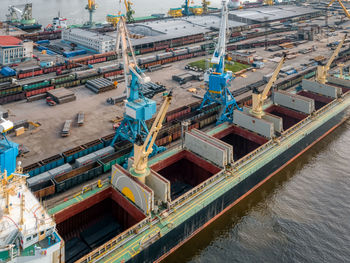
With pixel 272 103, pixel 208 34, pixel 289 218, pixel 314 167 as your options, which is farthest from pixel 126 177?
pixel 208 34

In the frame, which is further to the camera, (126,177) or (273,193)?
(273,193)

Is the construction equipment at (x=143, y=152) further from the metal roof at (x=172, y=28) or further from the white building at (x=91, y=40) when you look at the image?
the metal roof at (x=172, y=28)

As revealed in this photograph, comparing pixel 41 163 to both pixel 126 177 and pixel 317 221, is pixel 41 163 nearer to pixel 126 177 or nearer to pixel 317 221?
pixel 126 177

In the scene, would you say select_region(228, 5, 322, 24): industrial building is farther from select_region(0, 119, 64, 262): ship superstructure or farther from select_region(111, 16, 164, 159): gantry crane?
select_region(0, 119, 64, 262): ship superstructure

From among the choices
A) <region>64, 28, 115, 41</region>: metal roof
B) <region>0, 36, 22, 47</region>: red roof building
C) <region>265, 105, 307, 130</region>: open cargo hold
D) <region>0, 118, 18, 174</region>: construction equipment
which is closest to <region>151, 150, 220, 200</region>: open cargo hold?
<region>0, 118, 18, 174</region>: construction equipment

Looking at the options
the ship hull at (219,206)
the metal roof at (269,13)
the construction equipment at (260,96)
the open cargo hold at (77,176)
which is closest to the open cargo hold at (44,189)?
the open cargo hold at (77,176)

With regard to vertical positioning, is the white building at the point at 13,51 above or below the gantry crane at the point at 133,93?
above

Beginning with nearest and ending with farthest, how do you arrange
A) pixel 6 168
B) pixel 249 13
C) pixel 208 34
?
pixel 6 168 < pixel 208 34 < pixel 249 13
